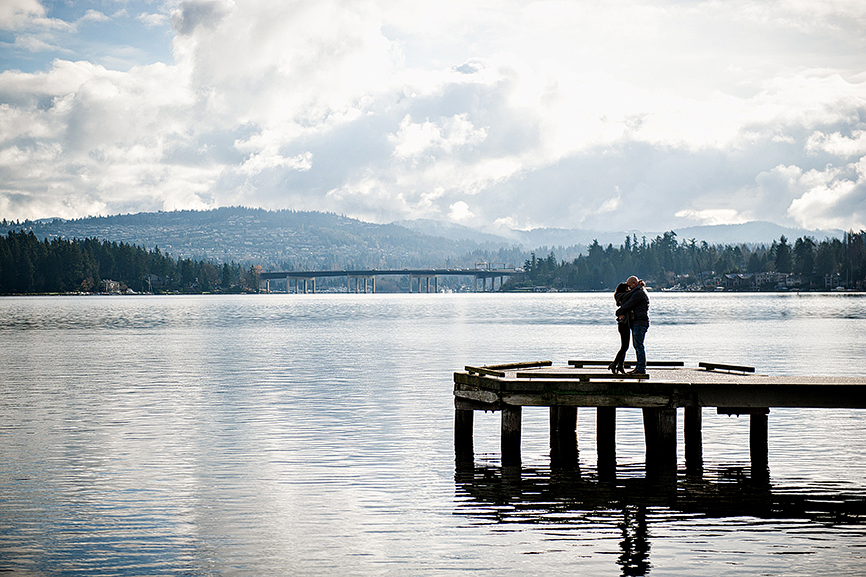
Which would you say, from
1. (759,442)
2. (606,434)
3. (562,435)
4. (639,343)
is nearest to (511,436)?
(562,435)

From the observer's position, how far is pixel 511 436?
→ 27.8m

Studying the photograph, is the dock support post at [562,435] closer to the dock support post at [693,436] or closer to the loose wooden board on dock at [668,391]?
the loose wooden board on dock at [668,391]

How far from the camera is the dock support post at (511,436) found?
90.9 feet

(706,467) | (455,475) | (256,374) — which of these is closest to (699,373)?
(706,467)

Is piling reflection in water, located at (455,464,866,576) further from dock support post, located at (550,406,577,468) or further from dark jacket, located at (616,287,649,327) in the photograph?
dark jacket, located at (616,287,649,327)

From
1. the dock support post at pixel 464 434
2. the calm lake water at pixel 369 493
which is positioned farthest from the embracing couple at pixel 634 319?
the dock support post at pixel 464 434

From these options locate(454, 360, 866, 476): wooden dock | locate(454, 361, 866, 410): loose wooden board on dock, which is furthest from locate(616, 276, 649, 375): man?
locate(454, 361, 866, 410): loose wooden board on dock

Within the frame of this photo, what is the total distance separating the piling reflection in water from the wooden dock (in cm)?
113

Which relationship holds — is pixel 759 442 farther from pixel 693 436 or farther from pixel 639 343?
pixel 639 343

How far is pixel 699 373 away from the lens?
30.0 meters

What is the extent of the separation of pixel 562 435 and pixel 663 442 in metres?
4.30

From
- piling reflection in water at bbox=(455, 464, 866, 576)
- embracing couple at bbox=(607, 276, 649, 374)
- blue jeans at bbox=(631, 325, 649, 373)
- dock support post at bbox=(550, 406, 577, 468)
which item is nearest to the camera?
piling reflection in water at bbox=(455, 464, 866, 576)

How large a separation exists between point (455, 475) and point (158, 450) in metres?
10.5

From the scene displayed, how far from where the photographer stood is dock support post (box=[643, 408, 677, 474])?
26766 mm
